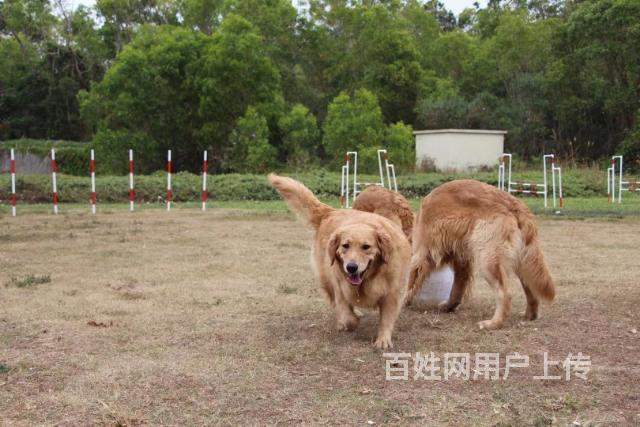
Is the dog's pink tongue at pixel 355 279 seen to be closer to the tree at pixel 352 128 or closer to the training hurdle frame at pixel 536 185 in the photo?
the training hurdle frame at pixel 536 185

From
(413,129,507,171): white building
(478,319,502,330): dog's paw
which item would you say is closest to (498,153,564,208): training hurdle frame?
(413,129,507,171): white building

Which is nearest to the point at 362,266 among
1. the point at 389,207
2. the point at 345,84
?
the point at 389,207

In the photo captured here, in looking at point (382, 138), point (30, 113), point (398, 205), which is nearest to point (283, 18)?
point (382, 138)

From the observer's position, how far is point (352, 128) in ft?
88.6

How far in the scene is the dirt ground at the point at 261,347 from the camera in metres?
3.48

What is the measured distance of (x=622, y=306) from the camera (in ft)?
18.7

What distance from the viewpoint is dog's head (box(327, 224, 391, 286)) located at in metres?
4.47

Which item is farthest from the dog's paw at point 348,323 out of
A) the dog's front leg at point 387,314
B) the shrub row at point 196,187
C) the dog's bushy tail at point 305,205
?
the shrub row at point 196,187

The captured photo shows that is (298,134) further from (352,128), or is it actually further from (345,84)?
(345,84)

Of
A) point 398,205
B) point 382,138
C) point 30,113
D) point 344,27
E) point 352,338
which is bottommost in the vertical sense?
point 352,338

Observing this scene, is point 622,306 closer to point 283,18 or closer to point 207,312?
point 207,312

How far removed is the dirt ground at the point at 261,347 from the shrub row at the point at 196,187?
37.7 ft

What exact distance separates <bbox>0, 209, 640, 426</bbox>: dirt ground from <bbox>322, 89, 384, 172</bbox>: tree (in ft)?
60.8

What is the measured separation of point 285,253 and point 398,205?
→ 266cm
